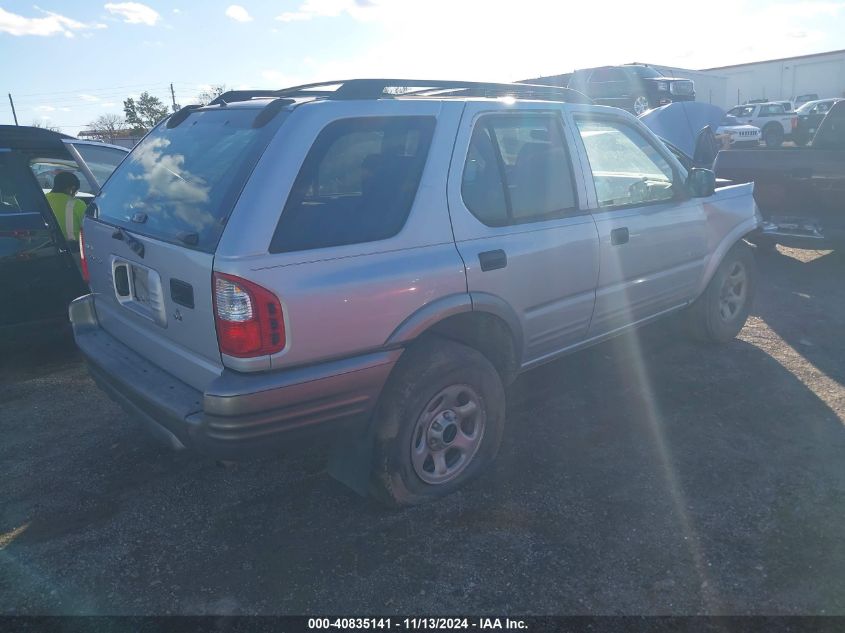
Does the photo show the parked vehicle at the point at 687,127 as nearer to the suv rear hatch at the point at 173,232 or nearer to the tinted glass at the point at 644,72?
the suv rear hatch at the point at 173,232

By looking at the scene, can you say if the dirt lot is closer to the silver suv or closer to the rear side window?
the silver suv

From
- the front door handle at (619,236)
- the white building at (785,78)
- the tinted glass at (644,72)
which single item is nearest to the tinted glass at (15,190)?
the front door handle at (619,236)

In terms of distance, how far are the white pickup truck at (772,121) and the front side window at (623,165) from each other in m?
25.6

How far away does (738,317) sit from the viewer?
535 cm

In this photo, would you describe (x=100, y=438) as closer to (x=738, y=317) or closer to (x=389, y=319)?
(x=389, y=319)

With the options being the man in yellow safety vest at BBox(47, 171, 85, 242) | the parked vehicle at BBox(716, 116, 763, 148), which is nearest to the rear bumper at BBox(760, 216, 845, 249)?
the man in yellow safety vest at BBox(47, 171, 85, 242)

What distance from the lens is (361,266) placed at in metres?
2.70

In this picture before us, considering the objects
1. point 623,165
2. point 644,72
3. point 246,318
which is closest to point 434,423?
point 246,318

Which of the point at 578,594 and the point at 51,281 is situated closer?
the point at 578,594

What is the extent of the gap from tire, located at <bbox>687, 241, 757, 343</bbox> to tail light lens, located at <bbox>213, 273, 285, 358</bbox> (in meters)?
3.65

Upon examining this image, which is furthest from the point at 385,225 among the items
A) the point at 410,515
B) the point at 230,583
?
the point at 230,583

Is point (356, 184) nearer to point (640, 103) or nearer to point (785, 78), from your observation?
point (640, 103)

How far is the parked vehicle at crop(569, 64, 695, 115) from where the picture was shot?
18234 mm

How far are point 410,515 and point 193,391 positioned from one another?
1192 mm
